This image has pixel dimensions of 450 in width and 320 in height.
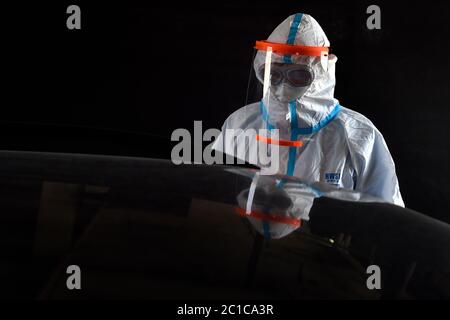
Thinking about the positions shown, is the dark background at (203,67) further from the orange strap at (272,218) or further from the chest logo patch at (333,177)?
the orange strap at (272,218)

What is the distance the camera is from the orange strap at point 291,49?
7.05 feet

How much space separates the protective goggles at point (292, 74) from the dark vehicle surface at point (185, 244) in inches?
50.3

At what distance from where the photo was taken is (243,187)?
0.96 m

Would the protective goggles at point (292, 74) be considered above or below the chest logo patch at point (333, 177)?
above

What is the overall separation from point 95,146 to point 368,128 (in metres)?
1.06

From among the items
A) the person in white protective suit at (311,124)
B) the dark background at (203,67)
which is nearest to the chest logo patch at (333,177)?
the person in white protective suit at (311,124)

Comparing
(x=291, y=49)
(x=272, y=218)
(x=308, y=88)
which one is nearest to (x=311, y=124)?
(x=308, y=88)

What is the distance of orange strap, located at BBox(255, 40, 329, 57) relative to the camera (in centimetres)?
215

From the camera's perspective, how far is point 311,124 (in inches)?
87.0

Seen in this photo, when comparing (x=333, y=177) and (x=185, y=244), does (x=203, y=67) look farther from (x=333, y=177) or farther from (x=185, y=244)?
(x=185, y=244)

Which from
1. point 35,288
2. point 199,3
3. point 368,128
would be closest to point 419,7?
point 199,3

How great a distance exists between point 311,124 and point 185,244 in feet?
5.20

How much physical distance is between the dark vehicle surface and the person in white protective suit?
120cm

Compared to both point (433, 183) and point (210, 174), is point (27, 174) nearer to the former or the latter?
point (210, 174)
